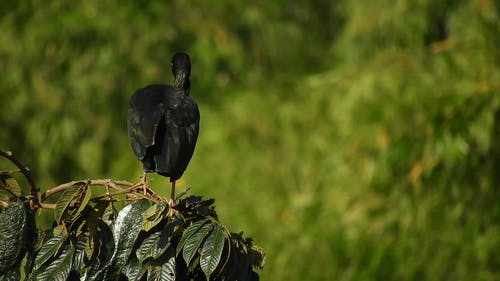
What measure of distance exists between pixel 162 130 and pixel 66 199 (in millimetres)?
517

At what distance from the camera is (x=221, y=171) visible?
6648 mm

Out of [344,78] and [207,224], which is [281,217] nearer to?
[344,78]

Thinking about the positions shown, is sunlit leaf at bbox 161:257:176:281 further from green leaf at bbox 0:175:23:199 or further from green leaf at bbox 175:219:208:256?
green leaf at bbox 0:175:23:199

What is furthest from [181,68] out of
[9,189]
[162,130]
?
[9,189]

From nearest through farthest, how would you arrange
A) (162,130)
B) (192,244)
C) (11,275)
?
1. (192,244)
2. (11,275)
3. (162,130)

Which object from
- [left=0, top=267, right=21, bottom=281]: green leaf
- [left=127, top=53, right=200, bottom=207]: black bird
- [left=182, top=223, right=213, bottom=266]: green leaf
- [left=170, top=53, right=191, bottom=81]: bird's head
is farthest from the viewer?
[left=170, top=53, right=191, bottom=81]: bird's head

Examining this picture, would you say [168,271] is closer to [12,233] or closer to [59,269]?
[59,269]

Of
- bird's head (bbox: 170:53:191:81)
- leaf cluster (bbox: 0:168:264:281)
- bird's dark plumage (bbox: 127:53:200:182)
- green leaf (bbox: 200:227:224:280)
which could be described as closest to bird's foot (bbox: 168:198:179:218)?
leaf cluster (bbox: 0:168:264:281)

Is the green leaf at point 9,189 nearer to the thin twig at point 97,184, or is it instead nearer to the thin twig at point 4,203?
the thin twig at point 4,203

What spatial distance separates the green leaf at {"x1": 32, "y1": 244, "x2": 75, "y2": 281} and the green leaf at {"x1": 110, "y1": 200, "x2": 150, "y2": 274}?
11 cm

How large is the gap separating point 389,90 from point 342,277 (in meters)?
1.25

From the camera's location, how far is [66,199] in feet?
7.76

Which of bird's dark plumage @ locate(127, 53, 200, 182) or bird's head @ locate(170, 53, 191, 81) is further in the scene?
bird's head @ locate(170, 53, 191, 81)

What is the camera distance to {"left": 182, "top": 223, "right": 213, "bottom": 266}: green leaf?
230cm
